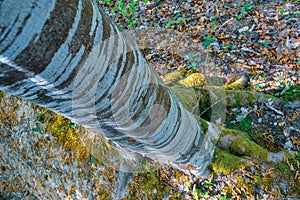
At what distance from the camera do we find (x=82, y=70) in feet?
3.26

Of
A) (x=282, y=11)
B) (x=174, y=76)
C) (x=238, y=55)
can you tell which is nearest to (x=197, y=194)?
(x=174, y=76)

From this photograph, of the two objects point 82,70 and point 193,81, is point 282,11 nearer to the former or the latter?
point 193,81

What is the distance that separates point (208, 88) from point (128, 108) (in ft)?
8.70

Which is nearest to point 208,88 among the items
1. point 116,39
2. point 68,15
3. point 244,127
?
point 244,127

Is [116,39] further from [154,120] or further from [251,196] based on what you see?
[251,196]

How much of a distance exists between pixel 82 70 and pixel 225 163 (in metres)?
2.40

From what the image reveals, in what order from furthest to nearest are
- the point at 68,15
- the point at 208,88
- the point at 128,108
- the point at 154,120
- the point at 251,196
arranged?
the point at 208,88 → the point at 251,196 → the point at 154,120 → the point at 128,108 → the point at 68,15

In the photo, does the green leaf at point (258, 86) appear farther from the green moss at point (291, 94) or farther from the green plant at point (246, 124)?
the green plant at point (246, 124)

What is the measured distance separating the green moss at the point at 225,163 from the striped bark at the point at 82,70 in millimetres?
1323

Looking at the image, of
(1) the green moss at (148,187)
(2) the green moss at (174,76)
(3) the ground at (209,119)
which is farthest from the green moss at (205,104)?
(1) the green moss at (148,187)

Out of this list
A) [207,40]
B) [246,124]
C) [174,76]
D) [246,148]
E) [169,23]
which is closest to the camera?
[246,148]

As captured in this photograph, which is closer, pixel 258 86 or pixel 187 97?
pixel 187 97

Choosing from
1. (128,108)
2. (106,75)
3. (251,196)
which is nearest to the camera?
(106,75)

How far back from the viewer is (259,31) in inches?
167
